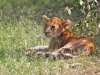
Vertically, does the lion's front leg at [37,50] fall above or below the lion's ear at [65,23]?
below

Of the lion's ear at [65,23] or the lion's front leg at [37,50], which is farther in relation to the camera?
the lion's ear at [65,23]

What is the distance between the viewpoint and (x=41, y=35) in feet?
32.8

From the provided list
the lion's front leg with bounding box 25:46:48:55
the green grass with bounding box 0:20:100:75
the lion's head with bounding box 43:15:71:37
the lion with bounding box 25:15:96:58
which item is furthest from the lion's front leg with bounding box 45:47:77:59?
the lion's head with bounding box 43:15:71:37

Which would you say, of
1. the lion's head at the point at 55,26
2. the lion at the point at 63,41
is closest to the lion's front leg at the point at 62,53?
the lion at the point at 63,41

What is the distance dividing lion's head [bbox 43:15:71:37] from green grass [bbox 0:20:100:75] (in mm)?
515

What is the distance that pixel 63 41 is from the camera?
29.6 ft

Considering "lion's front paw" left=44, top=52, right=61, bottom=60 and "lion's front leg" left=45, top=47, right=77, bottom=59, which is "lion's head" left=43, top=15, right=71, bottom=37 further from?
"lion's front paw" left=44, top=52, right=61, bottom=60

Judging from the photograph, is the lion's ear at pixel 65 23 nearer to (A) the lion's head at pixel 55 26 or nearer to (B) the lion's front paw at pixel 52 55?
(A) the lion's head at pixel 55 26

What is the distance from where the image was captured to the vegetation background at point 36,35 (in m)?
7.41

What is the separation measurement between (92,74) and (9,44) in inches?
97.6

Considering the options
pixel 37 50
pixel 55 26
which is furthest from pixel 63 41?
pixel 37 50

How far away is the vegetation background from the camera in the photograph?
741cm

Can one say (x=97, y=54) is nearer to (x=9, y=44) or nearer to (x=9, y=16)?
(x=9, y=44)

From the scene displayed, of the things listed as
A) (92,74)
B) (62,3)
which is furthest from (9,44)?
(62,3)
